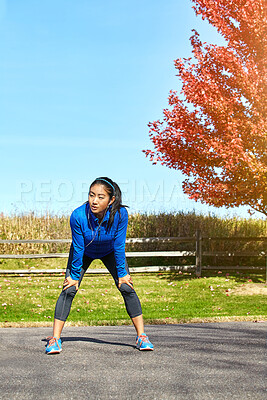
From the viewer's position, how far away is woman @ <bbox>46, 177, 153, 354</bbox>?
4.55 m

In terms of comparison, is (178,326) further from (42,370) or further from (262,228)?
(262,228)

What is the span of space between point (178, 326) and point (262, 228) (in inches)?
561

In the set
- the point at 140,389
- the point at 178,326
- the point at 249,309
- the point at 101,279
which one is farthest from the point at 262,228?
the point at 140,389

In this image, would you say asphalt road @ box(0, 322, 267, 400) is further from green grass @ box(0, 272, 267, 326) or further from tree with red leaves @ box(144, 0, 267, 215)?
tree with red leaves @ box(144, 0, 267, 215)

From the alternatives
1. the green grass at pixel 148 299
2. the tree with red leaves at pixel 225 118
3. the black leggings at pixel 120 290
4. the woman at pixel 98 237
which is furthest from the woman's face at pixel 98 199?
the tree with red leaves at pixel 225 118

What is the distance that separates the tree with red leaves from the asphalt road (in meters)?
7.26

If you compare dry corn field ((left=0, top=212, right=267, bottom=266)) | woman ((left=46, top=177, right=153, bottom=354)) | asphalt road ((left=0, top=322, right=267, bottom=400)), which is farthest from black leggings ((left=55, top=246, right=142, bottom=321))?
dry corn field ((left=0, top=212, right=267, bottom=266))

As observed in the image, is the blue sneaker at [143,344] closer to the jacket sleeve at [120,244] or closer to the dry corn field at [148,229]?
the jacket sleeve at [120,244]

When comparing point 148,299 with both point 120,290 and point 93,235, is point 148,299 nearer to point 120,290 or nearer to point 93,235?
point 120,290

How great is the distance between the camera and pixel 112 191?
4.62 m

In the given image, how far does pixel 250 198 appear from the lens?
1343cm

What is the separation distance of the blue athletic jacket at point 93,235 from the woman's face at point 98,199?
0.08 metres

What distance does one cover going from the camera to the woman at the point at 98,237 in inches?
179

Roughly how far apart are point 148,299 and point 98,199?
7.81 metres
